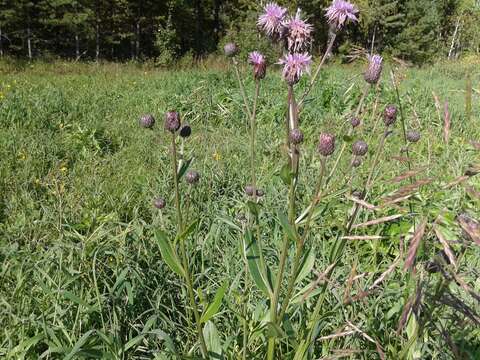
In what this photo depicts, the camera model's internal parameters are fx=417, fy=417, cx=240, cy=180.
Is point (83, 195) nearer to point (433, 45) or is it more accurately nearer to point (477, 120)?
point (477, 120)

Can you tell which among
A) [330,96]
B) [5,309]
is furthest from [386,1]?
[5,309]

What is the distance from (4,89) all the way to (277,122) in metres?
4.03

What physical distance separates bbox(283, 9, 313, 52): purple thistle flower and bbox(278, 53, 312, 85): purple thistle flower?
4 cm

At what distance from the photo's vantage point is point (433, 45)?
29719 mm

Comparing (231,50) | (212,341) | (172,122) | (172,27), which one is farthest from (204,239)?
(172,27)

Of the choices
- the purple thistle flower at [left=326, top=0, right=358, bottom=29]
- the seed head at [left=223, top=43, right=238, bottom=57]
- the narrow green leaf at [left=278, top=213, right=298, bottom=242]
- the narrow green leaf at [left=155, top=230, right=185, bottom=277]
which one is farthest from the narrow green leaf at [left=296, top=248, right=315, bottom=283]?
the seed head at [left=223, top=43, right=238, bottom=57]

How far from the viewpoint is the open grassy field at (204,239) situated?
1.31m

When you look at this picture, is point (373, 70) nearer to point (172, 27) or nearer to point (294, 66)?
point (294, 66)

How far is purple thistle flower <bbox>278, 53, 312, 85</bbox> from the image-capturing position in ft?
3.83

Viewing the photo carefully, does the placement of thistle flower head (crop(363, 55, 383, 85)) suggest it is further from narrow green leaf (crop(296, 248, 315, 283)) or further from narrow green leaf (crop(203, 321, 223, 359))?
narrow green leaf (crop(203, 321, 223, 359))

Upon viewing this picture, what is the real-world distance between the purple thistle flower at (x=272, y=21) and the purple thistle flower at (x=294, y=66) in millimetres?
117

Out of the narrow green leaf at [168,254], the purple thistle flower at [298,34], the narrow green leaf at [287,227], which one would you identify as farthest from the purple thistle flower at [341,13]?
the narrow green leaf at [168,254]

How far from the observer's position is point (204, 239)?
213 centimetres

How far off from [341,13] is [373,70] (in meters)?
0.22
